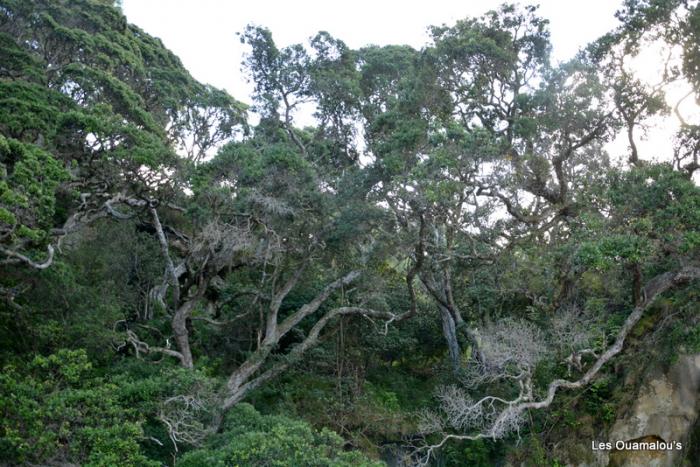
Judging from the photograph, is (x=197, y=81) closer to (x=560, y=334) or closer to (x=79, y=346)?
(x=79, y=346)

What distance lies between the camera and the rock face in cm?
→ 1149

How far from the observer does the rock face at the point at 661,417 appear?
37.7 ft

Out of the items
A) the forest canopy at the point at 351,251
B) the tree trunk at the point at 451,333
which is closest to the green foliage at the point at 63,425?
the forest canopy at the point at 351,251

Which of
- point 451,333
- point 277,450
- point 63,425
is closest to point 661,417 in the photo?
point 451,333

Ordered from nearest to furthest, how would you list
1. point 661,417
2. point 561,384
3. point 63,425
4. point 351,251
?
point 63,425 < point 561,384 < point 661,417 < point 351,251

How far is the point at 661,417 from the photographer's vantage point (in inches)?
456

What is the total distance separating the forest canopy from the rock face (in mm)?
216

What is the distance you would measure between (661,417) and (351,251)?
23.4 ft

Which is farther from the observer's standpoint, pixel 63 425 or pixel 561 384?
pixel 561 384

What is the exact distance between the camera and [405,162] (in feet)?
42.0

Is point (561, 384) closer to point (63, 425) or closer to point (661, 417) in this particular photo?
point (661, 417)

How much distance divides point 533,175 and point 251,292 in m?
7.00

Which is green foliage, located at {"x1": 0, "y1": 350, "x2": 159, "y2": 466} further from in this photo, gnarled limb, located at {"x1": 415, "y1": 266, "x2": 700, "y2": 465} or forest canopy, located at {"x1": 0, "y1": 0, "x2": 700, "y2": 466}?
gnarled limb, located at {"x1": 415, "y1": 266, "x2": 700, "y2": 465}

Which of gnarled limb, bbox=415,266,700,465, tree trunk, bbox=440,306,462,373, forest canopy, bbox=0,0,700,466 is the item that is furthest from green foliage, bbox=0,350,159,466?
tree trunk, bbox=440,306,462,373
